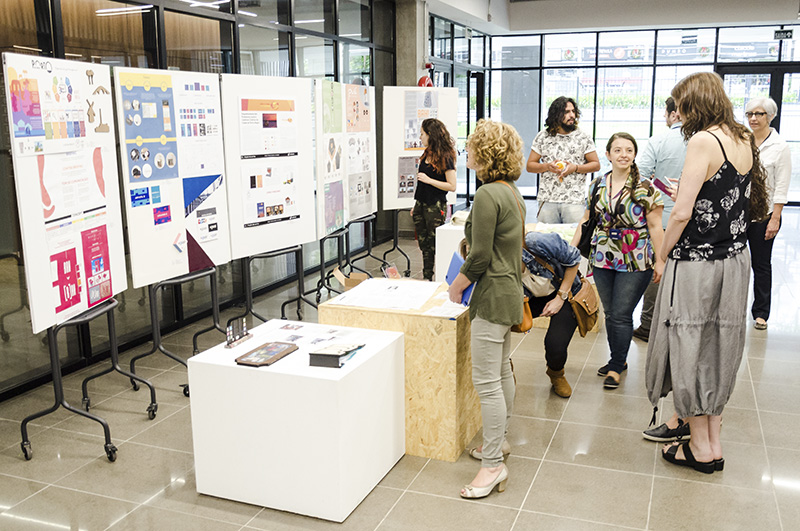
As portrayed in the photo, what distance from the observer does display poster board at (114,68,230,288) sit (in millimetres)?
4191

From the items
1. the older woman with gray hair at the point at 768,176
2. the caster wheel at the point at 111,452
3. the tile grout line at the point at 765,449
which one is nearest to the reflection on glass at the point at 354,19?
the older woman with gray hair at the point at 768,176

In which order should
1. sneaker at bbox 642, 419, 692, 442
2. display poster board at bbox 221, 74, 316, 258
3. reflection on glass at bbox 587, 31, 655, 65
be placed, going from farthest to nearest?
reflection on glass at bbox 587, 31, 655, 65 → display poster board at bbox 221, 74, 316, 258 → sneaker at bbox 642, 419, 692, 442

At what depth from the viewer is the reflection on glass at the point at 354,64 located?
8.52 metres

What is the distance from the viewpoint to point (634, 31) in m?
13.5

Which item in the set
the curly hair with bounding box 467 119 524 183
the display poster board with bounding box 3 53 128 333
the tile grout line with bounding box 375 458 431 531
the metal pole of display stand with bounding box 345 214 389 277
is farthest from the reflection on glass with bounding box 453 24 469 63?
the tile grout line with bounding box 375 458 431 531

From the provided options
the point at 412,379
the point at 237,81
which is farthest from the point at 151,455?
the point at 237,81

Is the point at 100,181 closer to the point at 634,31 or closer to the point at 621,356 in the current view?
the point at 621,356

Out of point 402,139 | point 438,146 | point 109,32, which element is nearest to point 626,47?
point 402,139

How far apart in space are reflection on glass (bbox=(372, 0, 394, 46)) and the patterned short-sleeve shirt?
4.14 m

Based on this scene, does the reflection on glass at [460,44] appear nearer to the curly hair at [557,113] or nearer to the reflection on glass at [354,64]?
the reflection on glass at [354,64]

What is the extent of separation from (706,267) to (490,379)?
1094 millimetres

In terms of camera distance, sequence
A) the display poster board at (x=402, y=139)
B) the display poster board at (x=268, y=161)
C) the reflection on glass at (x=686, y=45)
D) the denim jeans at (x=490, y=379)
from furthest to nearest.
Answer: the reflection on glass at (x=686, y=45), the display poster board at (x=402, y=139), the display poster board at (x=268, y=161), the denim jeans at (x=490, y=379)

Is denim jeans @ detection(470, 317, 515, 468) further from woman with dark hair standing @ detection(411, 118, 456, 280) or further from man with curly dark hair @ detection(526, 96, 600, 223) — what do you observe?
woman with dark hair standing @ detection(411, 118, 456, 280)

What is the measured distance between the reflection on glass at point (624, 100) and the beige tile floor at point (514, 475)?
10132 millimetres
